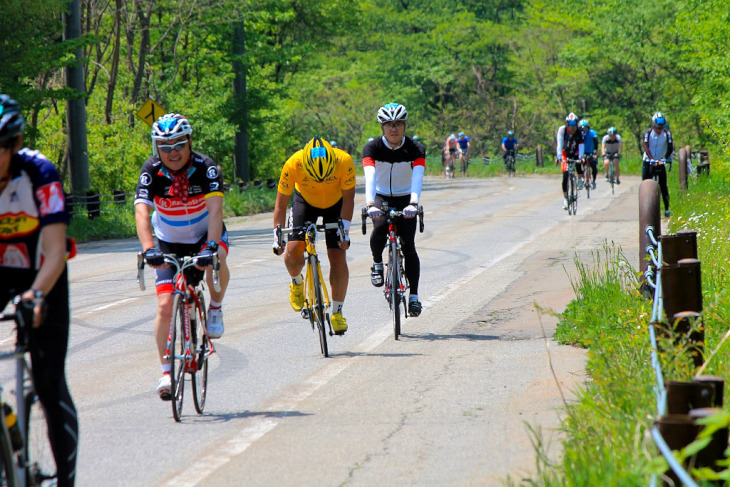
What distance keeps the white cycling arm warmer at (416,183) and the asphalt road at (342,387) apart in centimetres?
129

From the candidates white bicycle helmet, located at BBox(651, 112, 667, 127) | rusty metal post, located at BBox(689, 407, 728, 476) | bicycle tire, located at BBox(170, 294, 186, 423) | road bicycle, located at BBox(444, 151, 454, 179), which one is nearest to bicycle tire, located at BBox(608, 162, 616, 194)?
white bicycle helmet, located at BBox(651, 112, 667, 127)

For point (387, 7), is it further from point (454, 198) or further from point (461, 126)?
point (454, 198)

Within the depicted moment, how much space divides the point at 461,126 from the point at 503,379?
6013 cm

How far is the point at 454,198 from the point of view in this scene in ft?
107

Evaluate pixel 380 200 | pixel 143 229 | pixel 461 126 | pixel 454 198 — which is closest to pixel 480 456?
pixel 143 229

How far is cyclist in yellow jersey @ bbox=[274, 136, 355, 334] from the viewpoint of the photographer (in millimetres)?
8742

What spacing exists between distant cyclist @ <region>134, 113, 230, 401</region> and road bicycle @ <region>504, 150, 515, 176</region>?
147 ft

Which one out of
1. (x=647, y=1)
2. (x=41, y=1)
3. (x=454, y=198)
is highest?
(x=647, y=1)

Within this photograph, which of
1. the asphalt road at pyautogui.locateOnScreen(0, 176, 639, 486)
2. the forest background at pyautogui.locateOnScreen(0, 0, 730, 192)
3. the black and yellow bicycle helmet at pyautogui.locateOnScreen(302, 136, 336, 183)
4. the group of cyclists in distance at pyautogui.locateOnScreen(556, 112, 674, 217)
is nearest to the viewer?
the asphalt road at pyautogui.locateOnScreen(0, 176, 639, 486)

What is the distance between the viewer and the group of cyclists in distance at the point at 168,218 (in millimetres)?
4164

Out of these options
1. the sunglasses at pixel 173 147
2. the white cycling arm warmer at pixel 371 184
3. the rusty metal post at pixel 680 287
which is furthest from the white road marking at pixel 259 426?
the rusty metal post at pixel 680 287

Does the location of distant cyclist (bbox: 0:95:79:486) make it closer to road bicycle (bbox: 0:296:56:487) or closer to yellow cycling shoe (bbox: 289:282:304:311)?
road bicycle (bbox: 0:296:56:487)

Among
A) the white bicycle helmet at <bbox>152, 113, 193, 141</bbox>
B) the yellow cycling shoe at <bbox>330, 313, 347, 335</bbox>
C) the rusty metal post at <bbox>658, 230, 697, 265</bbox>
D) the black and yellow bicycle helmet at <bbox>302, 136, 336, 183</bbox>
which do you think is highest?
the white bicycle helmet at <bbox>152, 113, 193, 141</bbox>

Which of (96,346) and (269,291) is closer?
(96,346)
